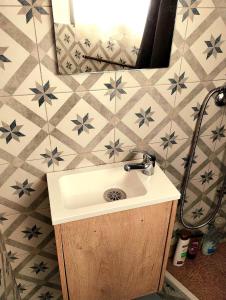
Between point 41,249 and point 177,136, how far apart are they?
0.91m

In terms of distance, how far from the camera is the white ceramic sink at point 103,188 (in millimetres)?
1062

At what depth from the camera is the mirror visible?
1004mm

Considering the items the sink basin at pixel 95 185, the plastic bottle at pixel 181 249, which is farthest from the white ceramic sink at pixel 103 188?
the plastic bottle at pixel 181 249

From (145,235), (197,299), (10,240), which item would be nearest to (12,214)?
(10,240)

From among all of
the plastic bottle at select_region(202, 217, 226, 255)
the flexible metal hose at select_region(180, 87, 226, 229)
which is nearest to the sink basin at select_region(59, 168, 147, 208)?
the flexible metal hose at select_region(180, 87, 226, 229)

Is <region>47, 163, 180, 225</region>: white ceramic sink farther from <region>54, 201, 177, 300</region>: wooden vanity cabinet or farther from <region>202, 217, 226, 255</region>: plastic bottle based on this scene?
<region>202, 217, 226, 255</region>: plastic bottle

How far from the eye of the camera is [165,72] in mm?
1207

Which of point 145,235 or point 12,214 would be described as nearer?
point 145,235

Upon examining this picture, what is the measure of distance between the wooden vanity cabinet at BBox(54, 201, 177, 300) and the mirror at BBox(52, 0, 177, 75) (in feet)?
1.97

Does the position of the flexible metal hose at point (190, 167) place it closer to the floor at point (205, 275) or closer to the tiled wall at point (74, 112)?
the tiled wall at point (74, 112)

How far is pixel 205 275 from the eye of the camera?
5.58 feet

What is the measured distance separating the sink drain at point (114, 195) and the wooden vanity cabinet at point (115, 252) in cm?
15

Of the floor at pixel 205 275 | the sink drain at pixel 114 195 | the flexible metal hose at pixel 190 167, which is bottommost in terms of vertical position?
the floor at pixel 205 275

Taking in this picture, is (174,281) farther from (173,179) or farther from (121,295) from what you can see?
(173,179)
